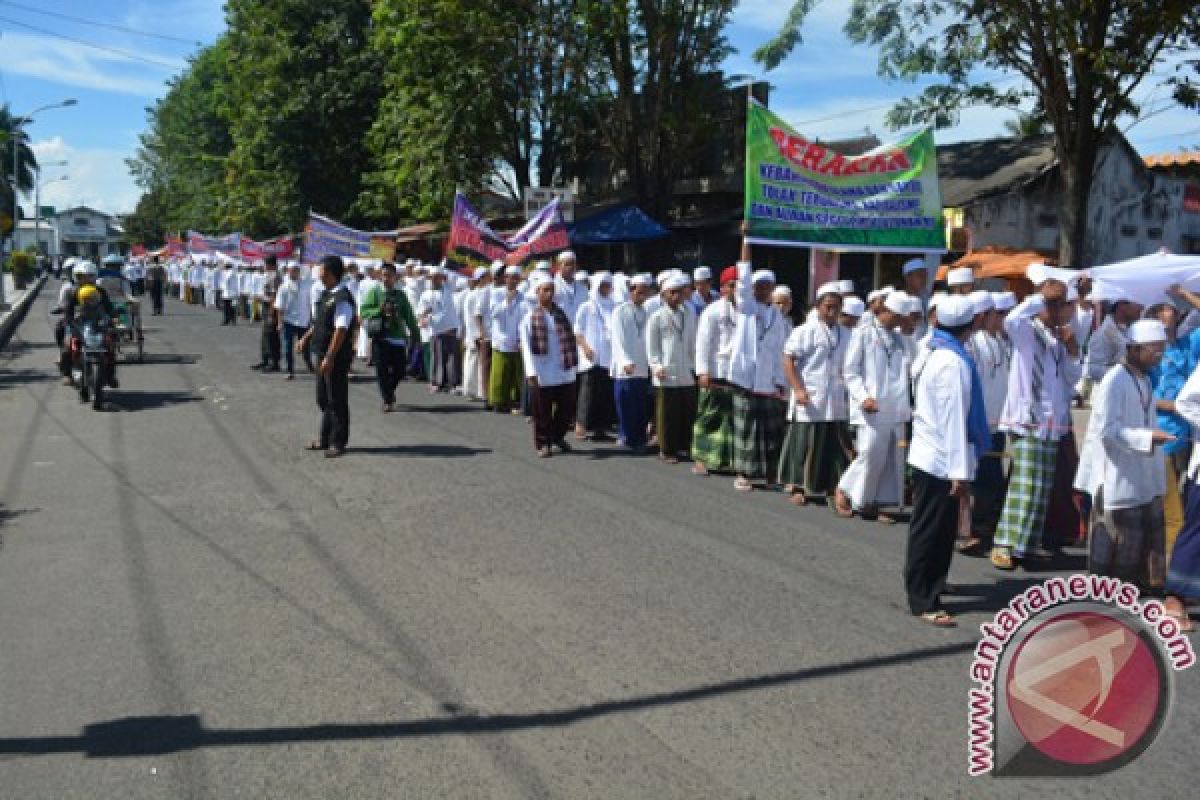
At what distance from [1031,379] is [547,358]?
503cm

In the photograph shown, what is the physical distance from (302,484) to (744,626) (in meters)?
4.79

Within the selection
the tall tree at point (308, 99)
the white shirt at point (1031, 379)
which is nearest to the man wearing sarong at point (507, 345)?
the white shirt at point (1031, 379)

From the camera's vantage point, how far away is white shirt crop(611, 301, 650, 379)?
11141 mm

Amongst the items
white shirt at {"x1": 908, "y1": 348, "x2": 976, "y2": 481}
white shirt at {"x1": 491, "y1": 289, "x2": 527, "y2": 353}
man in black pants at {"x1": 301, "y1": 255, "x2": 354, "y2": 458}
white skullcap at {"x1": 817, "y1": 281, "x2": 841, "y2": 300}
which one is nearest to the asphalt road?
man in black pants at {"x1": 301, "y1": 255, "x2": 354, "y2": 458}

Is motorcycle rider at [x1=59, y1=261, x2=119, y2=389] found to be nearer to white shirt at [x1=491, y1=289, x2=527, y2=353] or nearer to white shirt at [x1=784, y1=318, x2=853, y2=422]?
white shirt at [x1=491, y1=289, x2=527, y2=353]

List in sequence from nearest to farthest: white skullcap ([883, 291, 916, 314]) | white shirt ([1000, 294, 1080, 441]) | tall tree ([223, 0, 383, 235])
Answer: white skullcap ([883, 291, 916, 314]) → white shirt ([1000, 294, 1080, 441]) → tall tree ([223, 0, 383, 235])

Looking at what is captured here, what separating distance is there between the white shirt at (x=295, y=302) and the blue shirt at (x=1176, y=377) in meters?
12.2

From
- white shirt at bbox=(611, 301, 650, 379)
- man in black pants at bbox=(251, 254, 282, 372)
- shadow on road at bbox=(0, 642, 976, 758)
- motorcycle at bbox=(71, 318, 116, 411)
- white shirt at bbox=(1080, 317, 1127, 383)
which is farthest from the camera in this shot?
man in black pants at bbox=(251, 254, 282, 372)

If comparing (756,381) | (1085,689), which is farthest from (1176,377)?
(1085,689)

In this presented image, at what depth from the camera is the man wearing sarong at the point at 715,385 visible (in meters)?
9.81

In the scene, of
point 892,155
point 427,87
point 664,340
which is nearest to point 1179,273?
point 892,155

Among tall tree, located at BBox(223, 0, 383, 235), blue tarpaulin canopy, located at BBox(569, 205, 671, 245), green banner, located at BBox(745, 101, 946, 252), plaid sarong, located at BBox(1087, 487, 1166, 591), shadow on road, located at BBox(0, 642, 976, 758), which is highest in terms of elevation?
tall tree, located at BBox(223, 0, 383, 235)

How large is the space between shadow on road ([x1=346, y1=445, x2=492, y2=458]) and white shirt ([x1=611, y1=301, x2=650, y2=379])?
5.42ft

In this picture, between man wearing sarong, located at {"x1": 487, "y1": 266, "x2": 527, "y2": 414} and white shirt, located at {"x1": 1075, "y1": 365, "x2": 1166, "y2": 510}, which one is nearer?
white shirt, located at {"x1": 1075, "y1": 365, "x2": 1166, "y2": 510}
